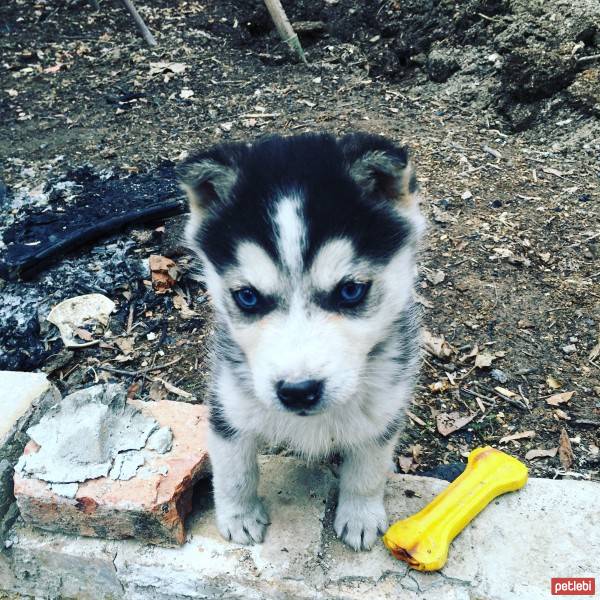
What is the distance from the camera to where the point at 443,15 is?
7.18 metres

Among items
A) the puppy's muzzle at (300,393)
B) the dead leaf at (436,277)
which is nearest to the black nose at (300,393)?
the puppy's muzzle at (300,393)

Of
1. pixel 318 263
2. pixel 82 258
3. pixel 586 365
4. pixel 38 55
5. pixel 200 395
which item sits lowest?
pixel 586 365

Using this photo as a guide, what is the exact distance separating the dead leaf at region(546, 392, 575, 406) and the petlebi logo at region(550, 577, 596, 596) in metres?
1.37

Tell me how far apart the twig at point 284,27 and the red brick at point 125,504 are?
582 cm

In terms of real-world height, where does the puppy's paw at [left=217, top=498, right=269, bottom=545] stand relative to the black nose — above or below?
below

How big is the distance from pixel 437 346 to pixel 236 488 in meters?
1.93

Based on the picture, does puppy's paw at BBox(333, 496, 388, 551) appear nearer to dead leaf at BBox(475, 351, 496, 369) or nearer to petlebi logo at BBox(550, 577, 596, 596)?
petlebi logo at BBox(550, 577, 596, 596)

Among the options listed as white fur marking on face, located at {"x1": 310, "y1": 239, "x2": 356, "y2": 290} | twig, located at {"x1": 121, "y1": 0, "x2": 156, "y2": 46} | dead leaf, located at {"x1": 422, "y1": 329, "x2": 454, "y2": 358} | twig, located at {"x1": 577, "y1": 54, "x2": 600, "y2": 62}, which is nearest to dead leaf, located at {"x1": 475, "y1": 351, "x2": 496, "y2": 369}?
dead leaf, located at {"x1": 422, "y1": 329, "x2": 454, "y2": 358}

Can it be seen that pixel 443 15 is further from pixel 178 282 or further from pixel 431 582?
pixel 431 582

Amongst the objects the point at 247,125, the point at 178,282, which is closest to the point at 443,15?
the point at 247,125

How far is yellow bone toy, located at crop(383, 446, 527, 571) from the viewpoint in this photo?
9.14 ft

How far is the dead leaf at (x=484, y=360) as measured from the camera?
4223mm

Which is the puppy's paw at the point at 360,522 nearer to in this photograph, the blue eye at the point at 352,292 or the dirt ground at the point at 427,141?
the dirt ground at the point at 427,141

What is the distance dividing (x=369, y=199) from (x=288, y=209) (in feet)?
1.24
